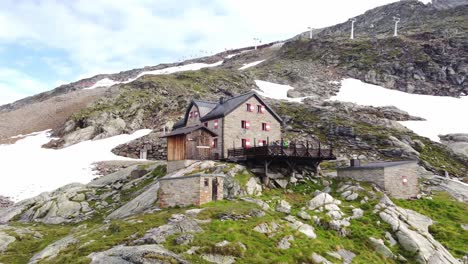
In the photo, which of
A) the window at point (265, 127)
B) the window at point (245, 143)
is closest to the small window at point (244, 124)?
the window at point (245, 143)

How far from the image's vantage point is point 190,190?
28109 mm

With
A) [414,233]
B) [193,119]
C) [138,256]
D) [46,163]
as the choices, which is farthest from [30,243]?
[46,163]

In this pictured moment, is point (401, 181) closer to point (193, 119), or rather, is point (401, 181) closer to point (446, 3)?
point (193, 119)

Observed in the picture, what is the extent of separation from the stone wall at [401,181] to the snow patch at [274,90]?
51840mm

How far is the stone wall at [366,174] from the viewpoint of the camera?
1372 inches

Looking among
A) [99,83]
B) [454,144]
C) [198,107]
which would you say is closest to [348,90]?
[454,144]

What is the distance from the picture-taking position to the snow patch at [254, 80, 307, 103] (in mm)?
91181

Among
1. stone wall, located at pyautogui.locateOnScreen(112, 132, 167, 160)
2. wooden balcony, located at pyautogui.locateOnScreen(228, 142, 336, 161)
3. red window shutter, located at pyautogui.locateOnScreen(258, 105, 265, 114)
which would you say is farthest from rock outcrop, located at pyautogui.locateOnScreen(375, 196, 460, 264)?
stone wall, located at pyautogui.locateOnScreen(112, 132, 167, 160)

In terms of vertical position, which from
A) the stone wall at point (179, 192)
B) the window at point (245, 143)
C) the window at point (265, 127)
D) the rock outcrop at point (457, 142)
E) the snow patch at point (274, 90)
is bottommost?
the stone wall at point (179, 192)

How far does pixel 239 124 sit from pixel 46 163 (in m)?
33.2

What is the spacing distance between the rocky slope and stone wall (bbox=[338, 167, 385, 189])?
1134 millimetres

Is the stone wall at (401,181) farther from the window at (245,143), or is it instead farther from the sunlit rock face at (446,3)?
the sunlit rock face at (446,3)

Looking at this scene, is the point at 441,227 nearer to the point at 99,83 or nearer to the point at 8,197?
the point at 8,197

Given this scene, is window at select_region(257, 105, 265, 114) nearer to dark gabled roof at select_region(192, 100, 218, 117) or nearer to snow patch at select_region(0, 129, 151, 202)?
dark gabled roof at select_region(192, 100, 218, 117)
